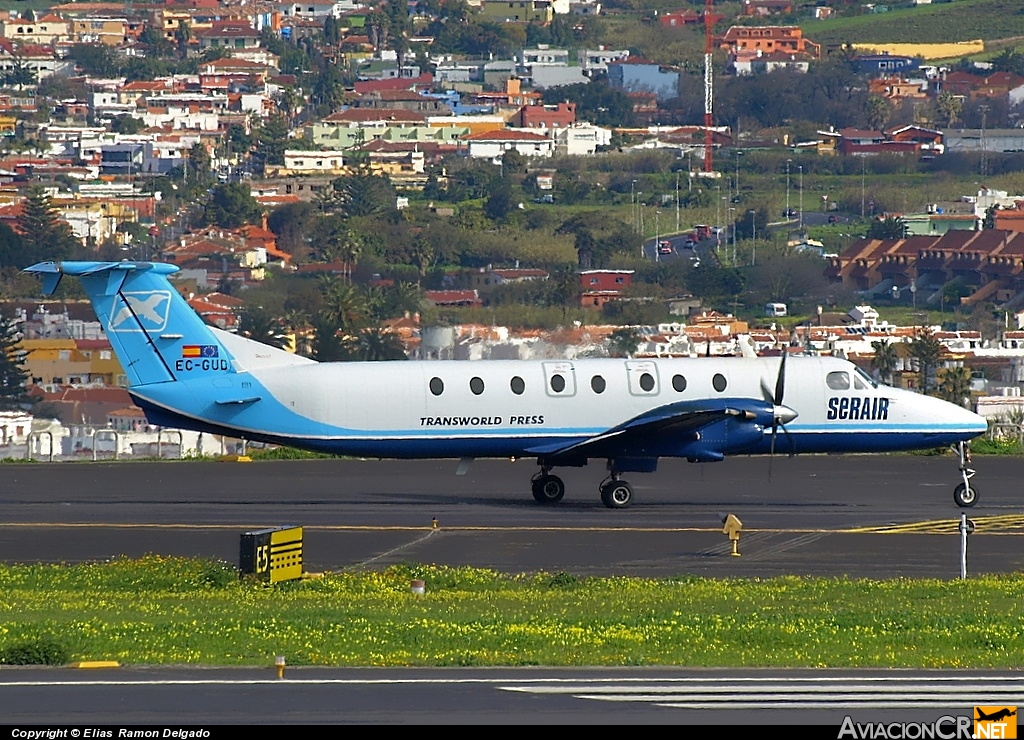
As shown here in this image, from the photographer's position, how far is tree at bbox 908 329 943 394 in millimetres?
74000

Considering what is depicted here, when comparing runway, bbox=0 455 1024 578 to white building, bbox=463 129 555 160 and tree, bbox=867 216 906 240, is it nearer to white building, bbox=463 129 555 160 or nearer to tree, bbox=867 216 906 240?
tree, bbox=867 216 906 240

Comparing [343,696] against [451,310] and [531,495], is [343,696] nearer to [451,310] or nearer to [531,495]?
[531,495]

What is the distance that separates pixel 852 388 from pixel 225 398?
12188 millimetres

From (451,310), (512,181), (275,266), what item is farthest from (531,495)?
(512,181)

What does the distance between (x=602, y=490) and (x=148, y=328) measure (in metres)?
9.11

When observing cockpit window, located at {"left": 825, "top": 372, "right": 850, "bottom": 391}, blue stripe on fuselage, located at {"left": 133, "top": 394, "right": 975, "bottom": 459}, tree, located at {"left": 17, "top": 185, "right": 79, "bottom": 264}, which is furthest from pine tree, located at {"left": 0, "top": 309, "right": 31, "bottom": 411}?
tree, located at {"left": 17, "top": 185, "right": 79, "bottom": 264}

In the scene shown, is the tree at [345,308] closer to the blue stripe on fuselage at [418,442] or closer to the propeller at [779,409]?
the blue stripe on fuselage at [418,442]

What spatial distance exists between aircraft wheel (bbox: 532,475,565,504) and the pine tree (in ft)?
119

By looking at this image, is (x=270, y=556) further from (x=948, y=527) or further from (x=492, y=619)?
(x=948, y=527)

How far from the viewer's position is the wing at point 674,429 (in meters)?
35.0

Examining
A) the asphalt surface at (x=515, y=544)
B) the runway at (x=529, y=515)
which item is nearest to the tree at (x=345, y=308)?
the asphalt surface at (x=515, y=544)

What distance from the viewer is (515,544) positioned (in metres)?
30.5

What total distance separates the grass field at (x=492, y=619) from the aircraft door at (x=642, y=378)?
32.9ft

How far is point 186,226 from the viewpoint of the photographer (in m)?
150
